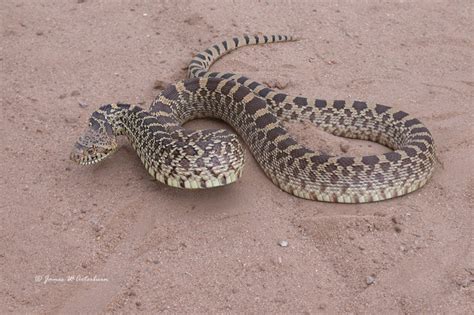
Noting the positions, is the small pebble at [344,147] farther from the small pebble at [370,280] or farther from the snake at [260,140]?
the small pebble at [370,280]

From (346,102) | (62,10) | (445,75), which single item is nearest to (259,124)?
(346,102)

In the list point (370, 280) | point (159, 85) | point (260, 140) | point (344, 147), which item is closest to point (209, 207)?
point (260, 140)

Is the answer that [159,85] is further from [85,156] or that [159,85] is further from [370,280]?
[370,280]

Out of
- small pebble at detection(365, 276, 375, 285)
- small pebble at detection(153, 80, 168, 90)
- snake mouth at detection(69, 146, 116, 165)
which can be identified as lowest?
small pebble at detection(153, 80, 168, 90)

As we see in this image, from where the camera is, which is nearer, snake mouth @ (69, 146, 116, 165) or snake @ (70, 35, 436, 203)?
snake @ (70, 35, 436, 203)

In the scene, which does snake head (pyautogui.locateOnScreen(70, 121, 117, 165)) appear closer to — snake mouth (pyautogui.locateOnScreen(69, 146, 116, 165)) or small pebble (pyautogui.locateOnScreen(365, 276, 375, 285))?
snake mouth (pyautogui.locateOnScreen(69, 146, 116, 165))

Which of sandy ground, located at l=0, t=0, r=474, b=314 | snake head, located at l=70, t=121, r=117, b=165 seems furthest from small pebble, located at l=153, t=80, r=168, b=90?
snake head, located at l=70, t=121, r=117, b=165
